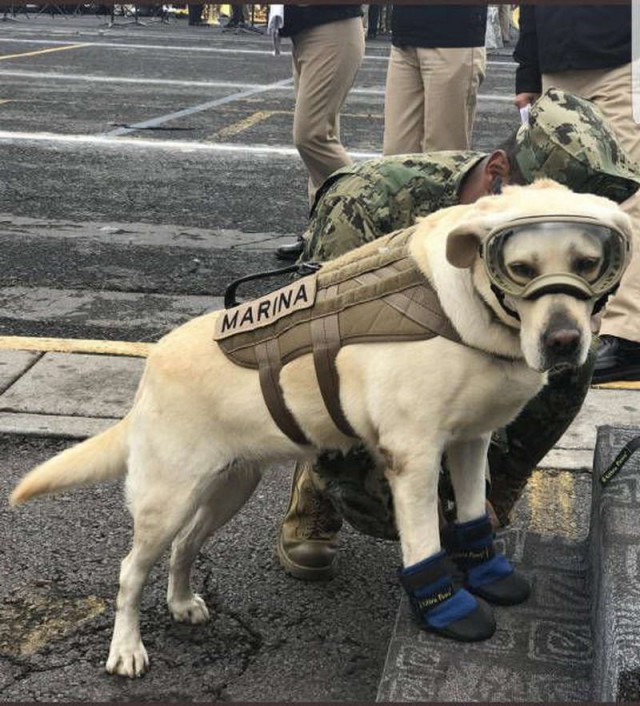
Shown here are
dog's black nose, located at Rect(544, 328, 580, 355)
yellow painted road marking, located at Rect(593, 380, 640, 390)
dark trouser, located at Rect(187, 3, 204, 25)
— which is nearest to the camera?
dog's black nose, located at Rect(544, 328, 580, 355)

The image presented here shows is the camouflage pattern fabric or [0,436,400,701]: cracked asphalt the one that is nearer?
[0,436,400,701]: cracked asphalt

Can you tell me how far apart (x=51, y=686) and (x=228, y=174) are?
6323 mm

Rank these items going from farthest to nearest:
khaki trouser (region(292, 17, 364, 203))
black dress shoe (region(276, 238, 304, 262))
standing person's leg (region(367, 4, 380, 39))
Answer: standing person's leg (region(367, 4, 380, 39)), black dress shoe (region(276, 238, 304, 262)), khaki trouser (region(292, 17, 364, 203))

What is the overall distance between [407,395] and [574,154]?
73 centimetres

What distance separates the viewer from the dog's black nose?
6.74ft

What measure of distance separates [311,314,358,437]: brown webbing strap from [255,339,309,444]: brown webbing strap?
0.33ft

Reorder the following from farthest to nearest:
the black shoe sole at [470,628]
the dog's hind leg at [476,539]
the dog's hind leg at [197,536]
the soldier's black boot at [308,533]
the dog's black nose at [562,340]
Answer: the soldier's black boot at [308,533]
the dog's hind leg at [197,536]
the dog's hind leg at [476,539]
the black shoe sole at [470,628]
the dog's black nose at [562,340]

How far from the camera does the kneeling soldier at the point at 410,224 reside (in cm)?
269

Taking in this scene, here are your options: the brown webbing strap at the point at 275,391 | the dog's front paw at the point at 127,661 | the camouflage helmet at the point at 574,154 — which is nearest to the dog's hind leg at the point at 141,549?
the dog's front paw at the point at 127,661

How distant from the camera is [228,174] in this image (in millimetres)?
8594

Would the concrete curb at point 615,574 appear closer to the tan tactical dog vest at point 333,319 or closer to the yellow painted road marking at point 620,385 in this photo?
the tan tactical dog vest at point 333,319

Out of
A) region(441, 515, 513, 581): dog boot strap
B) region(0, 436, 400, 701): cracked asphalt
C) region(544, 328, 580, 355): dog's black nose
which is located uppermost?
region(544, 328, 580, 355): dog's black nose

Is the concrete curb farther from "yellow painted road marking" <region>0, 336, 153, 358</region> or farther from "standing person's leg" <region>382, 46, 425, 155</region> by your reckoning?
"standing person's leg" <region>382, 46, 425, 155</region>

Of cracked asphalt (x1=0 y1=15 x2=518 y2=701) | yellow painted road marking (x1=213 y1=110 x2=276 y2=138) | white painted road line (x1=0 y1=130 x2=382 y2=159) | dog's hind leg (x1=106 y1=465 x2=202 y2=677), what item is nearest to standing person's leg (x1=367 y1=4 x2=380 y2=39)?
cracked asphalt (x1=0 y1=15 x2=518 y2=701)
